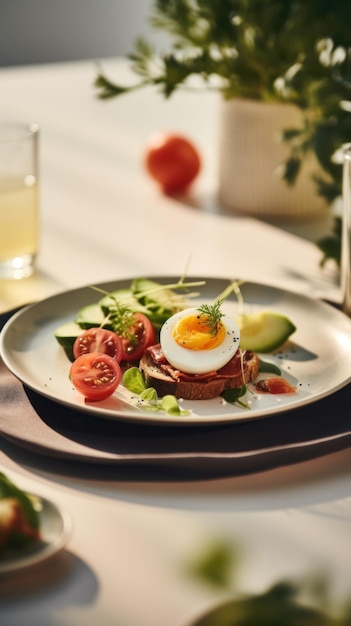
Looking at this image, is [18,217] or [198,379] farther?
[18,217]

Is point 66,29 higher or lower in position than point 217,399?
lower

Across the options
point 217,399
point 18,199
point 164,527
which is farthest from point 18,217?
point 164,527

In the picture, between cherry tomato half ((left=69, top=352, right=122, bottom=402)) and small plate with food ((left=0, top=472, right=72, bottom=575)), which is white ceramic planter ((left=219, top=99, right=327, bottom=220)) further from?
small plate with food ((left=0, top=472, right=72, bottom=575))

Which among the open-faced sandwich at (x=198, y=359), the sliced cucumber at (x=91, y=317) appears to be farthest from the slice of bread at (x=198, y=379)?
the sliced cucumber at (x=91, y=317)

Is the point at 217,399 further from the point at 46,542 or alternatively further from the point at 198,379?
the point at 46,542

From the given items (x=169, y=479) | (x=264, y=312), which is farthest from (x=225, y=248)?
(x=169, y=479)

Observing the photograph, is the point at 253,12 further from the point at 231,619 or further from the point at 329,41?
the point at 231,619

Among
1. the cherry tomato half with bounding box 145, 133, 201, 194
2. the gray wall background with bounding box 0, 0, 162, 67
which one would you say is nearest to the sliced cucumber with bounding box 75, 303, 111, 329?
the cherry tomato half with bounding box 145, 133, 201, 194
